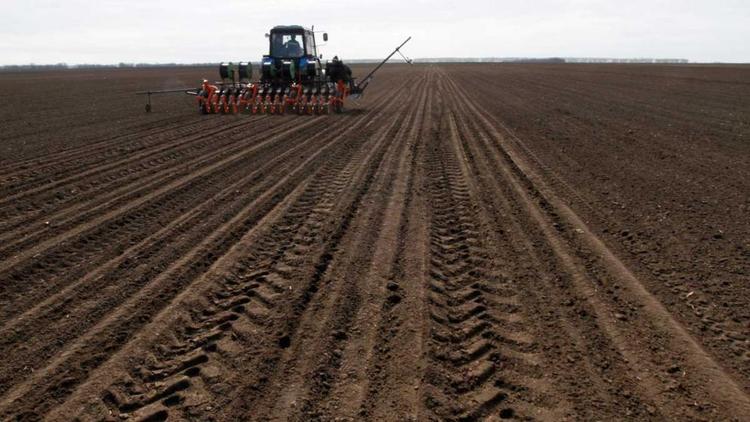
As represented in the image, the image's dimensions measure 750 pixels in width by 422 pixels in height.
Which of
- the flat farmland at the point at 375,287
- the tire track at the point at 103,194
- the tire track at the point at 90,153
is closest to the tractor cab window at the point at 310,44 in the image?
the tire track at the point at 90,153

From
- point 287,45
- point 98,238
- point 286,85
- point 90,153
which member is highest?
point 287,45

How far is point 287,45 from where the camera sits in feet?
67.1

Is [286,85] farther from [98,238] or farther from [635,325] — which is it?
[635,325]

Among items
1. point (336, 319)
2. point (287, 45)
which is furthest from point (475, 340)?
point (287, 45)

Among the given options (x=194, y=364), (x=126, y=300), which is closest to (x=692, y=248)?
(x=194, y=364)

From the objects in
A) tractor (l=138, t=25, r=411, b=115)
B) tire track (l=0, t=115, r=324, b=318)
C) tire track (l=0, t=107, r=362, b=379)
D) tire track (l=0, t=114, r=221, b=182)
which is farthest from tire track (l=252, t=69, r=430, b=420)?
tractor (l=138, t=25, r=411, b=115)

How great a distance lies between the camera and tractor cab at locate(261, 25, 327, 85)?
65.6 ft

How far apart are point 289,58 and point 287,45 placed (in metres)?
0.57

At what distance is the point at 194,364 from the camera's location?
3602mm

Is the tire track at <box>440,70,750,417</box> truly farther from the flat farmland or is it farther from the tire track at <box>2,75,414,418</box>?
the tire track at <box>2,75,414,418</box>

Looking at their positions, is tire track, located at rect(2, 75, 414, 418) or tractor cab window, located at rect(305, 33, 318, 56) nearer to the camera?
tire track, located at rect(2, 75, 414, 418)

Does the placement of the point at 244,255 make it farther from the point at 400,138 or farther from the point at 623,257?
the point at 400,138

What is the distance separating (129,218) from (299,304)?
3.28 meters

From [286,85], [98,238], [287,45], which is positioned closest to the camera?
[98,238]
